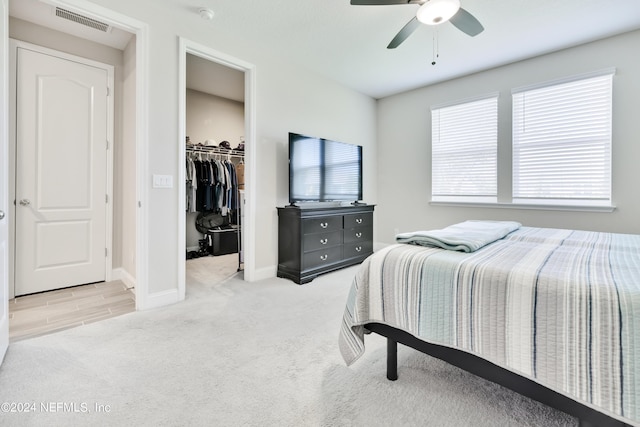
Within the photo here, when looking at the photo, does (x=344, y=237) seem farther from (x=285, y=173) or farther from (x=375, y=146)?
(x=375, y=146)

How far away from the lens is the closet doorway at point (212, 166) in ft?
14.2

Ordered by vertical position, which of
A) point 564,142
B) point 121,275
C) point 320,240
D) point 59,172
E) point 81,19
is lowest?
point 121,275

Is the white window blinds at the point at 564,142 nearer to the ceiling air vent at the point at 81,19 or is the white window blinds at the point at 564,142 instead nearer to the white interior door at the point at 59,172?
the ceiling air vent at the point at 81,19

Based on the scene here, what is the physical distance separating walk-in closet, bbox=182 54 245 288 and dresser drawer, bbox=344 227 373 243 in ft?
4.92

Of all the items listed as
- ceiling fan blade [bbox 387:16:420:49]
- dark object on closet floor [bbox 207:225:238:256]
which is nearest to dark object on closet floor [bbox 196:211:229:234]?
dark object on closet floor [bbox 207:225:238:256]

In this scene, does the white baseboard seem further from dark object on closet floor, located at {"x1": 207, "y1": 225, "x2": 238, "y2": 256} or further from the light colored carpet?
dark object on closet floor, located at {"x1": 207, "y1": 225, "x2": 238, "y2": 256}

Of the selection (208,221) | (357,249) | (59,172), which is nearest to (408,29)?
(357,249)

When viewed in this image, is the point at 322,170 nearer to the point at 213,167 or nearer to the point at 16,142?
the point at 213,167

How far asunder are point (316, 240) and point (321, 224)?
0.65ft

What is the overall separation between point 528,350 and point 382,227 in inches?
165

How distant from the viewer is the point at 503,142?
3865mm

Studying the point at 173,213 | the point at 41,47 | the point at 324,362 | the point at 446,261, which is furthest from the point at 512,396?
the point at 41,47

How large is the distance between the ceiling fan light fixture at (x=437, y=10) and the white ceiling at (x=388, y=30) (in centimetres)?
56

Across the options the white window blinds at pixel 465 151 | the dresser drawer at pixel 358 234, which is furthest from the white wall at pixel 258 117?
the white window blinds at pixel 465 151
